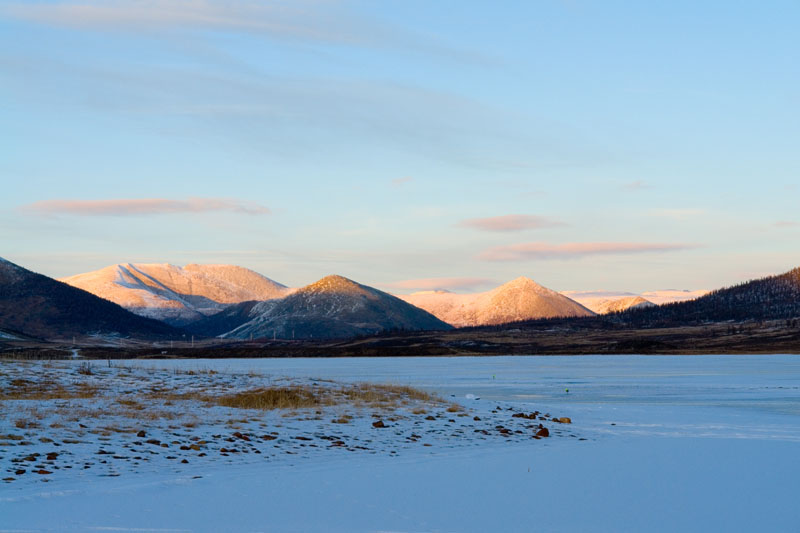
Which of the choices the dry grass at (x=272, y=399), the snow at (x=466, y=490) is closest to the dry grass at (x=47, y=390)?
the dry grass at (x=272, y=399)

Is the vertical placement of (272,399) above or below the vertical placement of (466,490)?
above

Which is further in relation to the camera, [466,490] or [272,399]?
[272,399]

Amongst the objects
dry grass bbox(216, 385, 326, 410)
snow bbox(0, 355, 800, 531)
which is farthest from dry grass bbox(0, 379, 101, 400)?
snow bbox(0, 355, 800, 531)

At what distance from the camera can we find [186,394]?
34250 mm

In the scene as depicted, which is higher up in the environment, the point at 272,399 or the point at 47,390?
the point at 47,390

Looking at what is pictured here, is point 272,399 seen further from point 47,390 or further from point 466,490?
point 466,490

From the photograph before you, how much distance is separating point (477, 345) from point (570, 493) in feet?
590

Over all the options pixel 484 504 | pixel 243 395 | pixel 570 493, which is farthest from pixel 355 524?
pixel 243 395

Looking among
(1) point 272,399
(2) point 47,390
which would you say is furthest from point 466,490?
(2) point 47,390

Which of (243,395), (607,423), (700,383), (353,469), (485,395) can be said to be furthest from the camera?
(700,383)

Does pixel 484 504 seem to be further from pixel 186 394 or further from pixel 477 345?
pixel 477 345

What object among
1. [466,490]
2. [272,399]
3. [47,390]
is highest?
[47,390]

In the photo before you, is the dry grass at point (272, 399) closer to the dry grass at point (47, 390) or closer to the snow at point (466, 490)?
the dry grass at point (47, 390)

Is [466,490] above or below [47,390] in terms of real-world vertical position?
below
